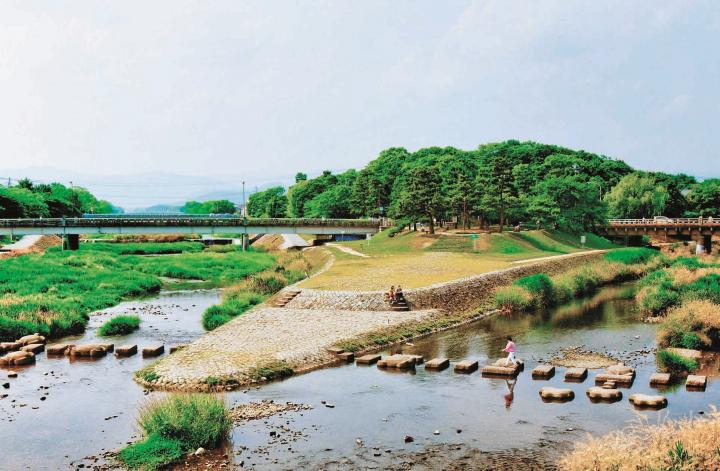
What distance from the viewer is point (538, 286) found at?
2495 inches

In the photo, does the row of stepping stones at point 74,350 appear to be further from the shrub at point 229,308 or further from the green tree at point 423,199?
the green tree at point 423,199

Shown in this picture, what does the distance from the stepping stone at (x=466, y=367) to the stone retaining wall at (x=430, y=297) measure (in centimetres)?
1493

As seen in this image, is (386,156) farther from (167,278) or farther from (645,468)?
(645,468)

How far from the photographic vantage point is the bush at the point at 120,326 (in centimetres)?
4950

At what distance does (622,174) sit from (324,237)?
279 feet

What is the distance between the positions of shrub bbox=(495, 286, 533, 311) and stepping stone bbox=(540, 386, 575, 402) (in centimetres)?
2731

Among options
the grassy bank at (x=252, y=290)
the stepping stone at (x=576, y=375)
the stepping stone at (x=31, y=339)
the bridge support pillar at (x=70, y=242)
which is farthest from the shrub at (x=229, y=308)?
the bridge support pillar at (x=70, y=242)

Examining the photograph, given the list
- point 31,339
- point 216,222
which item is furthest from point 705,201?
point 31,339

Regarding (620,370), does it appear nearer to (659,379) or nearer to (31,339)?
(659,379)

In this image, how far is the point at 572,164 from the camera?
572 feet

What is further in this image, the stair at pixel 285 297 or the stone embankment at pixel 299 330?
the stair at pixel 285 297

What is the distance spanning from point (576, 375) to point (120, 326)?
1201 inches

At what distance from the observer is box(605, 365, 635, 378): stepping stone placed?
36.1 m

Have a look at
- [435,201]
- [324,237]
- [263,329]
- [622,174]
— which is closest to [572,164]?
[622,174]
